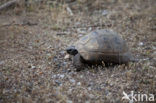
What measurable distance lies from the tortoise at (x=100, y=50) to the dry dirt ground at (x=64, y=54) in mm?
182

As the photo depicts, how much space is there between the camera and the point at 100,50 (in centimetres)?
464

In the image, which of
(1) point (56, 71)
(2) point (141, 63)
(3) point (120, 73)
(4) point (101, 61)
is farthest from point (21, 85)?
(2) point (141, 63)

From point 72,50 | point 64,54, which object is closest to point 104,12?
point 64,54

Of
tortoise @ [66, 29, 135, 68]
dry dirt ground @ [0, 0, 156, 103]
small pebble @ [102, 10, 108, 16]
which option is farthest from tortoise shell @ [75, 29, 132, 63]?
small pebble @ [102, 10, 108, 16]

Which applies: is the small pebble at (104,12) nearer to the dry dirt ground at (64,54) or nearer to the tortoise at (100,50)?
the dry dirt ground at (64,54)

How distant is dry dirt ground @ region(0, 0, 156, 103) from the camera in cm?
400

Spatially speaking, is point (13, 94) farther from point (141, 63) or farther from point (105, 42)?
point (141, 63)

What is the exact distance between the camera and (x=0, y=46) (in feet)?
18.5

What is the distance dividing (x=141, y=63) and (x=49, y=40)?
266 cm

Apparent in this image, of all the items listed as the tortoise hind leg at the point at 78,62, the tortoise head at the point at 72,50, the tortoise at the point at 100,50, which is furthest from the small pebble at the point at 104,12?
the tortoise hind leg at the point at 78,62

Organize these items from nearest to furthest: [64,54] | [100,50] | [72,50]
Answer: [100,50] < [72,50] < [64,54]

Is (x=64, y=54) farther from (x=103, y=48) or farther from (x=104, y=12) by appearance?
(x=104, y=12)

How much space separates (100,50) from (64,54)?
1239 mm

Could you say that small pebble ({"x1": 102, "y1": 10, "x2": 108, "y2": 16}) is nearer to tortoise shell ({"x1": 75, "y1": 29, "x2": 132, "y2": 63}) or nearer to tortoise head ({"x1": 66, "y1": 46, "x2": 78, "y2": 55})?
tortoise shell ({"x1": 75, "y1": 29, "x2": 132, "y2": 63})
